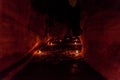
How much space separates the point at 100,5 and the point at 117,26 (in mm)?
1738

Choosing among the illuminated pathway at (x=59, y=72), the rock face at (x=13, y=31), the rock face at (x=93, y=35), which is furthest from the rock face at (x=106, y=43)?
the rock face at (x=13, y=31)

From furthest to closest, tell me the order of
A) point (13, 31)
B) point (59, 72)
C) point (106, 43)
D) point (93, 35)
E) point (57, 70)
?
point (13, 31)
point (93, 35)
point (57, 70)
point (59, 72)
point (106, 43)

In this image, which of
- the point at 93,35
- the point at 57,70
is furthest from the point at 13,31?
the point at 93,35

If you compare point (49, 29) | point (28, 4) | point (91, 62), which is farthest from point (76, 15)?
point (91, 62)

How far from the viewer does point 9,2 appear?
8055 mm

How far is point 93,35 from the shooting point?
7996 mm

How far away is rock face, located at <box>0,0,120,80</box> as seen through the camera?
18.0 ft

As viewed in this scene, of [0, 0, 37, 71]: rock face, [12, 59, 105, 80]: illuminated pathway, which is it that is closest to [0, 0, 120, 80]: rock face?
[0, 0, 37, 71]: rock face

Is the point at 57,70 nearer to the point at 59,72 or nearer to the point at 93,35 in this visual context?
the point at 59,72

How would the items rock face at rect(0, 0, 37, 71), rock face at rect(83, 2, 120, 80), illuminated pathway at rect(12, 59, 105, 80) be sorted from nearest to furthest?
rock face at rect(83, 2, 120, 80)
illuminated pathway at rect(12, 59, 105, 80)
rock face at rect(0, 0, 37, 71)

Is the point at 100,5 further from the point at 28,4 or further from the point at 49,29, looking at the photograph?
the point at 49,29

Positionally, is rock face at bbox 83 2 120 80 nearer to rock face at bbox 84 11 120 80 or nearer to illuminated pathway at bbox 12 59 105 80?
rock face at bbox 84 11 120 80

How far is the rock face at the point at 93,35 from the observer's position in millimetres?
5477

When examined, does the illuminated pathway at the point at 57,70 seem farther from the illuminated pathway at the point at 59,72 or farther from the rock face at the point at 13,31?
the rock face at the point at 13,31
